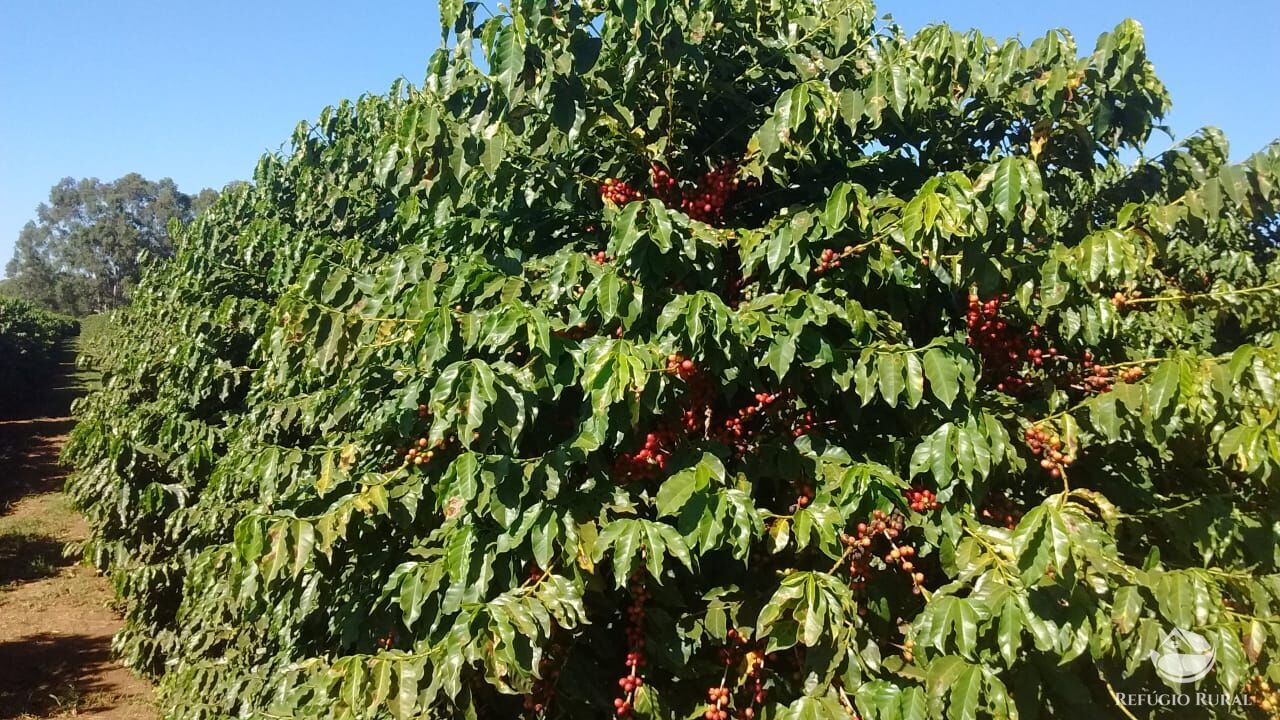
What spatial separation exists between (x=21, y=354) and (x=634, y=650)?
34.8 metres

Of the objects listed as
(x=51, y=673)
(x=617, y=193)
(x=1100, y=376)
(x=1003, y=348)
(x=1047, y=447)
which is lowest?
(x=51, y=673)

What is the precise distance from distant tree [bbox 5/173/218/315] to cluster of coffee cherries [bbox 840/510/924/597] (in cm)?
8072

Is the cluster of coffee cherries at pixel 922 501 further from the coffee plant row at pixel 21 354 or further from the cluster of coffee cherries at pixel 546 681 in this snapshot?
the coffee plant row at pixel 21 354

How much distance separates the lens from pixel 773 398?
114 inches

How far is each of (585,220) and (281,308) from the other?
1224 mm

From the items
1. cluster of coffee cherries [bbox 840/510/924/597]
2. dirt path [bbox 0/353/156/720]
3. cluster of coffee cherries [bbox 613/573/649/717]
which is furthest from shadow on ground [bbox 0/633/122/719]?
cluster of coffee cherries [bbox 840/510/924/597]

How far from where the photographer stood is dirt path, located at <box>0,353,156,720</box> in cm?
733

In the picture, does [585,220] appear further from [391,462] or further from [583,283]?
[391,462]

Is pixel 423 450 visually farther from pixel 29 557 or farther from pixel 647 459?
pixel 29 557

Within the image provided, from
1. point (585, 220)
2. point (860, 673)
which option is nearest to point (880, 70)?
point (585, 220)

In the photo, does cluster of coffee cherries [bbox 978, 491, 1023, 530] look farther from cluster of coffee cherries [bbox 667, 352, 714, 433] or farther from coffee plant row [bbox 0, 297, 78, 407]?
coffee plant row [bbox 0, 297, 78, 407]

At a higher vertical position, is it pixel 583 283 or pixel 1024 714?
pixel 583 283

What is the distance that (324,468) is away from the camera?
305 cm

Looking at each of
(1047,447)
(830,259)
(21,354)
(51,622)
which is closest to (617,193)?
(830,259)
